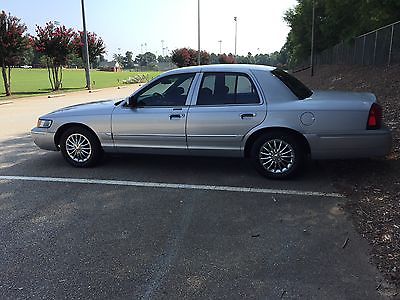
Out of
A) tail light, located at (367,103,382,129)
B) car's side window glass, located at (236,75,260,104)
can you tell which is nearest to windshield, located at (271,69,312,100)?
car's side window glass, located at (236,75,260,104)

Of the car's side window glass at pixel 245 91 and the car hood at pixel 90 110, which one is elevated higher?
the car's side window glass at pixel 245 91

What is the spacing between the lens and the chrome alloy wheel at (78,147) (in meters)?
6.35

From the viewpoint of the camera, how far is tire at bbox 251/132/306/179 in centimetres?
547

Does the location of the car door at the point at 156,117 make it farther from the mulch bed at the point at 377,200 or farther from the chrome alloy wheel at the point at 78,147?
the mulch bed at the point at 377,200

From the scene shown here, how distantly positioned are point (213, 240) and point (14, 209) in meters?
2.44

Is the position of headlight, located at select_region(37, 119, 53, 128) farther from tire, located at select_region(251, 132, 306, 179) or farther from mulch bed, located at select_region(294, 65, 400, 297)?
mulch bed, located at select_region(294, 65, 400, 297)

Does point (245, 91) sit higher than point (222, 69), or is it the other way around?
point (222, 69)

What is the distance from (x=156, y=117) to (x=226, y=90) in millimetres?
1090

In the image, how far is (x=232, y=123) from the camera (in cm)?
560

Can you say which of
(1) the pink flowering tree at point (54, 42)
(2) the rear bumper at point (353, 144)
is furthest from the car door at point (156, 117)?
(1) the pink flowering tree at point (54, 42)

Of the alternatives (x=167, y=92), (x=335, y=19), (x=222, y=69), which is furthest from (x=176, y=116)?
(x=335, y=19)

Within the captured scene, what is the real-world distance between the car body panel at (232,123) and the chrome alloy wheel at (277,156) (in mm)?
234

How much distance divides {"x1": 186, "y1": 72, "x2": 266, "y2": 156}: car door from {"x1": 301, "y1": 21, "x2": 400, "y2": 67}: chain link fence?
13.6m

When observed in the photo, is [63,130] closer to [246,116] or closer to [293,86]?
[246,116]
